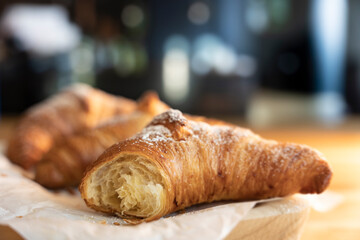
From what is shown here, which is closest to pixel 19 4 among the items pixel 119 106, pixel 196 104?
pixel 196 104

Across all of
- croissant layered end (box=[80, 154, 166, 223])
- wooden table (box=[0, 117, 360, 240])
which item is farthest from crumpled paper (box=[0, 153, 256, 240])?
wooden table (box=[0, 117, 360, 240])

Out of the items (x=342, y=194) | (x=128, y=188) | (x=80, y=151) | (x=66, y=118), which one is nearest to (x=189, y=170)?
(x=128, y=188)

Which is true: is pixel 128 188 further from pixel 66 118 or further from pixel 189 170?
pixel 66 118

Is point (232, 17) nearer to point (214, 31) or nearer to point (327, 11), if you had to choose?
point (214, 31)

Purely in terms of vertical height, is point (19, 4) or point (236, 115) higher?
point (19, 4)

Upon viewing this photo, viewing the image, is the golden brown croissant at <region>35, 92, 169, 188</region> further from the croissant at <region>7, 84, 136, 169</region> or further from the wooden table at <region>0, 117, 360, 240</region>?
the wooden table at <region>0, 117, 360, 240</region>

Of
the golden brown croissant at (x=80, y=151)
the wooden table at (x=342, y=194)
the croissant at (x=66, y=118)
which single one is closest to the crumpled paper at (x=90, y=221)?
the golden brown croissant at (x=80, y=151)
